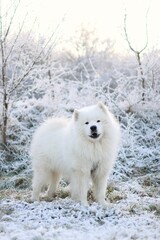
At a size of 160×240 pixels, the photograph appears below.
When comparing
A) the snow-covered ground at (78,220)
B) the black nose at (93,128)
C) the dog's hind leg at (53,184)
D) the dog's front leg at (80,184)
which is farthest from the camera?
the dog's hind leg at (53,184)

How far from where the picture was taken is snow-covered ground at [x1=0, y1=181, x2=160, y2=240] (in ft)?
15.0

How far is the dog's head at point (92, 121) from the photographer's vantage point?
19.8ft

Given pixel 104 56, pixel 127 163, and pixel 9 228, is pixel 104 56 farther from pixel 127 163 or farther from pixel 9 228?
pixel 9 228

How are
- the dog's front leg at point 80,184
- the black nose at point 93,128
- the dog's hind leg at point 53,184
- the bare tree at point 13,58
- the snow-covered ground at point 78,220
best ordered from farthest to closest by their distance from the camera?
the bare tree at point 13,58 → the dog's hind leg at point 53,184 → the dog's front leg at point 80,184 → the black nose at point 93,128 → the snow-covered ground at point 78,220

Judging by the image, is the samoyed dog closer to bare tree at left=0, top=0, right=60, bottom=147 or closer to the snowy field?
the snowy field

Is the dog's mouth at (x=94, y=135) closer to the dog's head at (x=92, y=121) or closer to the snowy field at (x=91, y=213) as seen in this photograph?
the dog's head at (x=92, y=121)

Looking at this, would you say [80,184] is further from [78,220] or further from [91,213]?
[78,220]

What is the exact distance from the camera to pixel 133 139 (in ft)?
35.9

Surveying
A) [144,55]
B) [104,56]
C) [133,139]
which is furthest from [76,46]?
[133,139]

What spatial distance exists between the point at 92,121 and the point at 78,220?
5.06 ft

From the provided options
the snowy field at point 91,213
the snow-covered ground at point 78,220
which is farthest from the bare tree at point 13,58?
the snow-covered ground at point 78,220

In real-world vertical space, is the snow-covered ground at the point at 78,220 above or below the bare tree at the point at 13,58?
below

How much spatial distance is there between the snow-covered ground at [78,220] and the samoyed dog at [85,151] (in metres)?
0.37

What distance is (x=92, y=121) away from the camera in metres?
6.11
